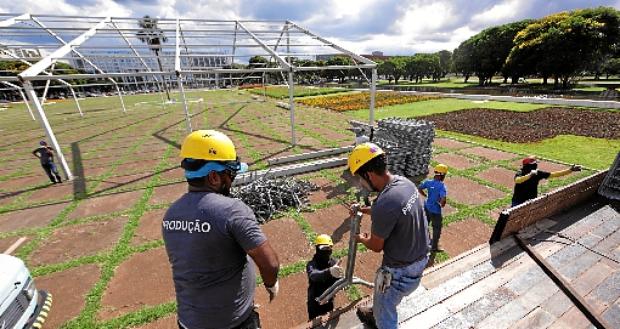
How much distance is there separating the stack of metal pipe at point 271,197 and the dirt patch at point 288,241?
1.28 ft

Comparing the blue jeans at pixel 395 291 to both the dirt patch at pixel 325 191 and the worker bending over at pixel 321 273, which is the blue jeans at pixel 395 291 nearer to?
the worker bending over at pixel 321 273

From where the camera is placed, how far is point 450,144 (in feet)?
40.5

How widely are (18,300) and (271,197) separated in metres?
4.58

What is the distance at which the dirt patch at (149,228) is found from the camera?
6.04 meters

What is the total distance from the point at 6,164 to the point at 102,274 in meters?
11.9

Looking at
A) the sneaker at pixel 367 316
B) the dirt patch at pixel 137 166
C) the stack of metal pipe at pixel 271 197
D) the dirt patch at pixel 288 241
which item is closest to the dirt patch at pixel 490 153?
the stack of metal pipe at pixel 271 197

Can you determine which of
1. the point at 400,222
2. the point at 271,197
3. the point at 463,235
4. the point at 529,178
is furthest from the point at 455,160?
the point at 400,222

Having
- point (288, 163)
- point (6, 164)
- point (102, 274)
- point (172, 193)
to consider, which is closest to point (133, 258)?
point (102, 274)

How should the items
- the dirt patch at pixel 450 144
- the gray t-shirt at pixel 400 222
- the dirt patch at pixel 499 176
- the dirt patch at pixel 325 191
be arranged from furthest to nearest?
the dirt patch at pixel 450 144
the dirt patch at pixel 499 176
the dirt patch at pixel 325 191
the gray t-shirt at pixel 400 222

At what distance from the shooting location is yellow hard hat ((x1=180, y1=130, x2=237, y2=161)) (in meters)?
1.94

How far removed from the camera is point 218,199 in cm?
186

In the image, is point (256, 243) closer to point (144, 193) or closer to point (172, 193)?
point (172, 193)

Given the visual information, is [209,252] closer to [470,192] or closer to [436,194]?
[436,194]

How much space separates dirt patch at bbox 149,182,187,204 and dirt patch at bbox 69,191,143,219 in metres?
0.50
